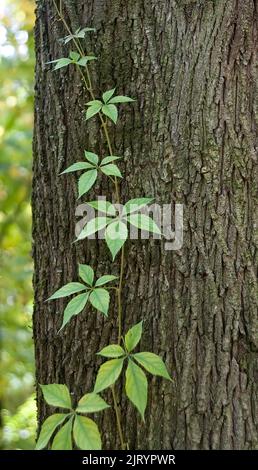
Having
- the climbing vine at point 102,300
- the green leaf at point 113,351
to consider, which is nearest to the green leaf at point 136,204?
the climbing vine at point 102,300

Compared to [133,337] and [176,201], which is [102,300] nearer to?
[133,337]

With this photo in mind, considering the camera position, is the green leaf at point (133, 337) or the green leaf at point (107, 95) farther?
the green leaf at point (107, 95)

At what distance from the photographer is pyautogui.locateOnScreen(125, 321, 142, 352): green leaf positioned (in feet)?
4.38

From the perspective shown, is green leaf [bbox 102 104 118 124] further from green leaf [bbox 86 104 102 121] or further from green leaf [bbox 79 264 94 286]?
green leaf [bbox 79 264 94 286]

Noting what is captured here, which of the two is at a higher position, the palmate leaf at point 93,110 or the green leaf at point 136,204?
the palmate leaf at point 93,110

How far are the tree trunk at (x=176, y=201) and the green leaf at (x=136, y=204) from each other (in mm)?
109

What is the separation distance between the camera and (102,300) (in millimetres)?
1293

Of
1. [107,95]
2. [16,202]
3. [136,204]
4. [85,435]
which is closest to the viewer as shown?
[85,435]

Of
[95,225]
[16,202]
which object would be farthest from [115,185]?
[16,202]

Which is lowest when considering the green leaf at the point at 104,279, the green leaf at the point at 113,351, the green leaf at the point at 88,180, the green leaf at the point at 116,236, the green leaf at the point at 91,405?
the green leaf at the point at 91,405

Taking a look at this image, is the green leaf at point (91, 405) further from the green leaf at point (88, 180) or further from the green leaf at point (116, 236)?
the green leaf at point (88, 180)

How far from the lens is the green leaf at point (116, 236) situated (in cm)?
125

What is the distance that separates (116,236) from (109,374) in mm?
318

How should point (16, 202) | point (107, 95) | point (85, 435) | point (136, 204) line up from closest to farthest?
1. point (85, 435)
2. point (136, 204)
3. point (107, 95)
4. point (16, 202)
